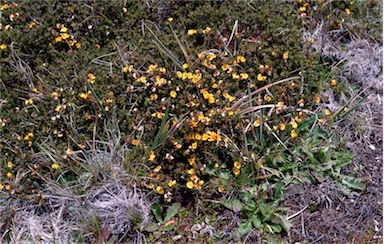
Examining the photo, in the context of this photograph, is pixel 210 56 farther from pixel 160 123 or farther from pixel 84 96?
pixel 84 96

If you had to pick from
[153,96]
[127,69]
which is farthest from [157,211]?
[127,69]

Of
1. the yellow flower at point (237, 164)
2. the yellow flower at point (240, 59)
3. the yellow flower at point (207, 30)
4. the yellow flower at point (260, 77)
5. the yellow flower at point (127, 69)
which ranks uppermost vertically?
the yellow flower at point (127, 69)

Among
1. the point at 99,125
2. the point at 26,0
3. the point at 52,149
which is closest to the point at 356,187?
the point at 99,125

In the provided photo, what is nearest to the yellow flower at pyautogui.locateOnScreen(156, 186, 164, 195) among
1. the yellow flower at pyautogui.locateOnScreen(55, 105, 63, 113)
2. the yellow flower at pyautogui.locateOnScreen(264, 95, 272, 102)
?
the yellow flower at pyautogui.locateOnScreen(55, 105, 63, 113)

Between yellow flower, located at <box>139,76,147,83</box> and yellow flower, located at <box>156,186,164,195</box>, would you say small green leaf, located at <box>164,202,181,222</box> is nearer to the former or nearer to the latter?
yellow flower, located at <box>156,186,164,195</box>

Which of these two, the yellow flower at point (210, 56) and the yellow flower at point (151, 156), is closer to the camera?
the yellow flower at point (151, 156)

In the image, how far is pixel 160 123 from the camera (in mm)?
3092

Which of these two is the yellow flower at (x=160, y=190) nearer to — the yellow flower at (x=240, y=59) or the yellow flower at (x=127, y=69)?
the yellow flower at (x=127, y=69)

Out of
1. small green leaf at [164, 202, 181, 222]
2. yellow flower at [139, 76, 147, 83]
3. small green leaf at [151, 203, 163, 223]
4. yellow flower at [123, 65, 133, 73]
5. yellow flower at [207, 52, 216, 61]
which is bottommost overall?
small green leaf at [164, 202, 181, 222]

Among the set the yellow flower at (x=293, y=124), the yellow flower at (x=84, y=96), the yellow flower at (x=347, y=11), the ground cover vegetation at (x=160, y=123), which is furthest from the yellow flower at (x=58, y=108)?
the yellow flower at (x=347, y=11)

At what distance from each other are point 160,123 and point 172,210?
21.7 inches

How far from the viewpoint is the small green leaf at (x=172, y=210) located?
2955mm

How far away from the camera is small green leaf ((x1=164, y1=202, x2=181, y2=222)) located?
2.96 meters

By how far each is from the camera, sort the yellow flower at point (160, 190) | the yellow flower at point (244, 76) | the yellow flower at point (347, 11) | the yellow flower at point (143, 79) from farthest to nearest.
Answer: the yellow flower at point (347, 11) → the yellow flower at point (244, 76) → the yellow flower at point (143, 79) → the yellow flower at point (160, 190)
